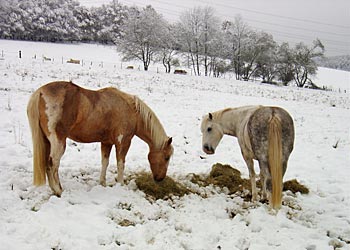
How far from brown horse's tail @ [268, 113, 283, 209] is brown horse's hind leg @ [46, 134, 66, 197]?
3.45m

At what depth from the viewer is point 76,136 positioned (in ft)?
16.4

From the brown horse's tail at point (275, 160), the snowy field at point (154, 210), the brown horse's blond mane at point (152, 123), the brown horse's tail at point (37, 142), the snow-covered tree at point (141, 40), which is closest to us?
the snowy field at point (154, 210)

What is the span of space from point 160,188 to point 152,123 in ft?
4.13

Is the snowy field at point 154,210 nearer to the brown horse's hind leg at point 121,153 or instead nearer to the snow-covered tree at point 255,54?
the brown horse's hind leg at point 121,153

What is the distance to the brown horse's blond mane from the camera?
17.9 ft

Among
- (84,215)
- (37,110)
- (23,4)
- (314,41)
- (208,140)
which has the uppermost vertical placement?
(23,4)

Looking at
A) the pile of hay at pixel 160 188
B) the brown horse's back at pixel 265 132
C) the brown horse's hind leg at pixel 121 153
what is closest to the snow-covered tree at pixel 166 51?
the pile of hay at pixel 160 188

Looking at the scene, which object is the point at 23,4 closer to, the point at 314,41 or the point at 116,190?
the point at 314,41

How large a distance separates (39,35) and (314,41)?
5045 centimetres

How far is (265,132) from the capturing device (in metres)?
4.79

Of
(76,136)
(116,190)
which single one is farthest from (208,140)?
(76,136)

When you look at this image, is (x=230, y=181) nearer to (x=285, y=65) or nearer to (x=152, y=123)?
(x=152, y=123)

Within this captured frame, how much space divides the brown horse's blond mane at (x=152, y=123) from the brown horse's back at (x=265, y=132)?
1.73 metres

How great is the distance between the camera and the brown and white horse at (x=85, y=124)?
4488mm
